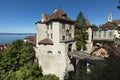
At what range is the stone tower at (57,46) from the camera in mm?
38562

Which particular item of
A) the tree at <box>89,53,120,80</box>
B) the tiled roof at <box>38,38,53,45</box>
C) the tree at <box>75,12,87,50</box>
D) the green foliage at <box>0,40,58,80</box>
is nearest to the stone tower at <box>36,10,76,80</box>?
the tiled roof at <box>38,38,53,45</box>

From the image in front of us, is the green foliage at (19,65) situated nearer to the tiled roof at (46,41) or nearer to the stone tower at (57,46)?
the stone tower at (57,46)

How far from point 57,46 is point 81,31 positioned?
14.3 meters

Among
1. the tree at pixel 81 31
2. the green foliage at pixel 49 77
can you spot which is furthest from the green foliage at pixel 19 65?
the tree at pixel 81 31

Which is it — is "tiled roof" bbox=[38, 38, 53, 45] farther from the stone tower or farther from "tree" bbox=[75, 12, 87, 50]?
"tree" bbox=[75, 12, 87, 50]

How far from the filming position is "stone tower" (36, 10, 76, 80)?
38.6m

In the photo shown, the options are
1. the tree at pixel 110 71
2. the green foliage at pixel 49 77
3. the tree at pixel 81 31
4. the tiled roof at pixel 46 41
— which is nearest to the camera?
the tree at pixel 110 71

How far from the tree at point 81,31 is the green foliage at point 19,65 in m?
16.0

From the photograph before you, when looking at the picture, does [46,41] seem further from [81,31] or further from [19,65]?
[81,31]

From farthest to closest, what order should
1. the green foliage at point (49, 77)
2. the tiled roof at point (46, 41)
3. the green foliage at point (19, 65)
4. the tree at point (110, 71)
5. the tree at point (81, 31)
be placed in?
the tree at point (81, 31) → the tiled roof at point (46, 41) → the green foliage at point (19, 65) → the green foliage at point (49, 77) → the tree at point (110, 71)

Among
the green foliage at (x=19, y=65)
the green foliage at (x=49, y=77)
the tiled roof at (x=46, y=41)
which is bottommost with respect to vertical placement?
the green foliage at (x=49, y=77)

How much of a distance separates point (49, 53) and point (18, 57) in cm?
880

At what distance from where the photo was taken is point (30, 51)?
4359cm

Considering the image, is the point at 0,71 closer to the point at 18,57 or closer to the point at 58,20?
the point at 18,57
